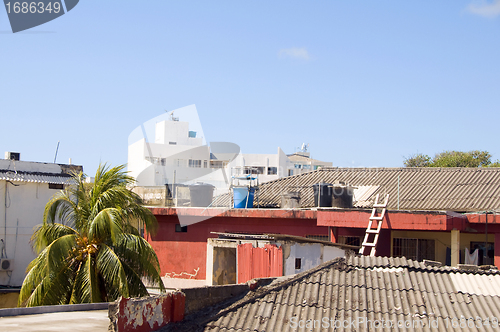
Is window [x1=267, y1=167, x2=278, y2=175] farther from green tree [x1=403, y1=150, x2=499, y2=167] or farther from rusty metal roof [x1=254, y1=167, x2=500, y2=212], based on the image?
rusty metal roof [x1=254, y1=167, x2=500, y2=212]

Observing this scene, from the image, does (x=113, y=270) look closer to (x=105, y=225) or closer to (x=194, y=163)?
(x=105, y=225)

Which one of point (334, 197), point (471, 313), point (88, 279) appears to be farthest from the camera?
point (334, 197)

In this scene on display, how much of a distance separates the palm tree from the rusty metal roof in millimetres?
7784

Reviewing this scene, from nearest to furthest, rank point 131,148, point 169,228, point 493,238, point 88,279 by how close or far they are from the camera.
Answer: point 88,279 < point 493,238 < point 169,228 < point 131,148

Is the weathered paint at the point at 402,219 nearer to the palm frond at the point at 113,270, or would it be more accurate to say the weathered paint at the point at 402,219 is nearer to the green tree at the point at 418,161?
the palm frond at the point at 113,270

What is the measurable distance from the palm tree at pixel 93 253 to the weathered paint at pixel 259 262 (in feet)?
8.02

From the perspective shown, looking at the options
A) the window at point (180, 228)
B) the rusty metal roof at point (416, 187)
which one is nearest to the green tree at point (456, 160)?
the rusty metal roof at point (416, 187)

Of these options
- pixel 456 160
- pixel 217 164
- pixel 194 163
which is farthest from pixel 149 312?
pixel 217 164

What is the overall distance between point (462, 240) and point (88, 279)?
39.0 ft

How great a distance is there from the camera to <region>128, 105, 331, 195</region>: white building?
5472 centimetres

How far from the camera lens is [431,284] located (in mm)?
7918

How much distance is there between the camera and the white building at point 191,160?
180ft

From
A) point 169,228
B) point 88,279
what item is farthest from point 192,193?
point 88,279

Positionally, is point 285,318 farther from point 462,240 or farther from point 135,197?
point 462,240
